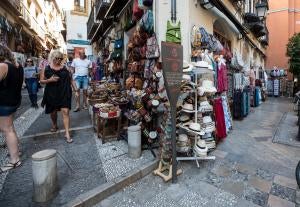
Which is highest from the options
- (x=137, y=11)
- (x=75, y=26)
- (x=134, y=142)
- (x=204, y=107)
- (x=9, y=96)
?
(x=75, y=26)

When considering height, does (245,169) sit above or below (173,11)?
below

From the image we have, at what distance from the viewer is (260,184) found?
3.44 meters

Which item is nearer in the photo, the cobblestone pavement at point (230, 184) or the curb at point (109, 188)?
the curb at point (109, 188)

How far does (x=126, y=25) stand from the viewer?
728 cm

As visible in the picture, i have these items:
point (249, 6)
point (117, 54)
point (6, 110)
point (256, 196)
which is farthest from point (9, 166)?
point (249, 6)

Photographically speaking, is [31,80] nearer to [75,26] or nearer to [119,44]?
[119,44]

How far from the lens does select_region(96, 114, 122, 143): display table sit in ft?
15.9

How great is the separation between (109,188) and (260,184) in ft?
7.49

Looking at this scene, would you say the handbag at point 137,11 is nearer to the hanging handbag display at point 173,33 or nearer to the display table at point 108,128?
the hanging handbag display at point 173,33

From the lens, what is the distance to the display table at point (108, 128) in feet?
15.9

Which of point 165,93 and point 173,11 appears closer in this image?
point 165,93

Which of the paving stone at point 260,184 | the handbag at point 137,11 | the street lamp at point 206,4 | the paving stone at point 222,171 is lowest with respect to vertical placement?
the paving stone at point 260,184

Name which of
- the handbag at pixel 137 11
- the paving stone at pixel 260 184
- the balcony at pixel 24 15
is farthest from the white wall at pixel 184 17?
the balcony at pixel 24 15

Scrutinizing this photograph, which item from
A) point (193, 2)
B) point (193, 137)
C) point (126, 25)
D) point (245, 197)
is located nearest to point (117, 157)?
point (193, 137)
